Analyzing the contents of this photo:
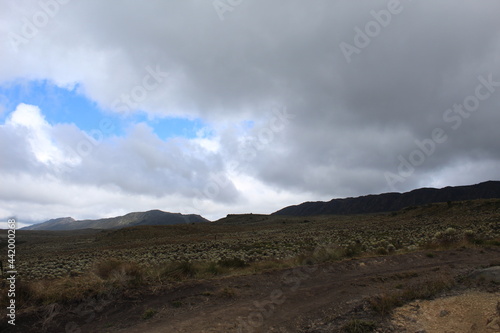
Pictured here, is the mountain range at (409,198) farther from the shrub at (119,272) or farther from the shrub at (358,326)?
the shrub at (119,272)

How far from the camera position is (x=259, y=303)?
9.31 metres

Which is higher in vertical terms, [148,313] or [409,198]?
[409,198]

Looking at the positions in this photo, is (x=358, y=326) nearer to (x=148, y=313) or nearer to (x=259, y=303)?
(x=259, y=303)

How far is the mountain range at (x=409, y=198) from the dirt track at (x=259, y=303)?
513 feet

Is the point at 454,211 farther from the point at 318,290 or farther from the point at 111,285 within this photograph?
the point at 111,285

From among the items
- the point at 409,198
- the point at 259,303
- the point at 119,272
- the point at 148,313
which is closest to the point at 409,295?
the point at 259,303

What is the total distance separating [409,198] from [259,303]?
577 ft

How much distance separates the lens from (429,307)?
8.27 m

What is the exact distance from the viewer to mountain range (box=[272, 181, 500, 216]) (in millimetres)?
142250

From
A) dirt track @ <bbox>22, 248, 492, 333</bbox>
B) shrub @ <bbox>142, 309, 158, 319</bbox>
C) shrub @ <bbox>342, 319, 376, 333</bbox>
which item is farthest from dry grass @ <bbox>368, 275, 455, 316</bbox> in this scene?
shrub @ <bbox>142, 309, 158, 319</bbox>

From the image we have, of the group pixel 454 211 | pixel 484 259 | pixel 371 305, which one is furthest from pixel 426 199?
pixel 371 305

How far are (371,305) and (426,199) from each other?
558 ft

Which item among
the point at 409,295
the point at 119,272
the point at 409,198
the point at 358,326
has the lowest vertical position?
the point at 358,326

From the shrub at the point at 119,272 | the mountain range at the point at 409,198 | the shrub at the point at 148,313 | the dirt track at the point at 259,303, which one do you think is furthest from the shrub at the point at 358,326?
the mountain range at the point at 409,198
